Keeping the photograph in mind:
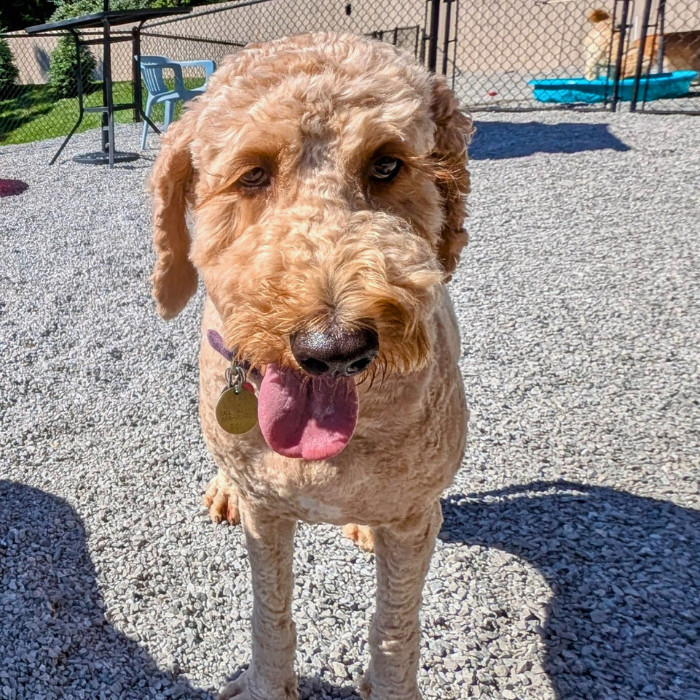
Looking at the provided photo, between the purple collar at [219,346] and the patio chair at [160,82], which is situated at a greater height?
the patio chair at [160,82]

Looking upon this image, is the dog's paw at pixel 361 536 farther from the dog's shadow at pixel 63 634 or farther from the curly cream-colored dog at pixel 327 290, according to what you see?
the curly cream-colored dog at pixel 327 290

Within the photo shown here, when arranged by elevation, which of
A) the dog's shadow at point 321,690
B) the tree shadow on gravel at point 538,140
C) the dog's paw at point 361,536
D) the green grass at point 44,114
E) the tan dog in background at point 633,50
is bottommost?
the dog's shadow at point 321,690

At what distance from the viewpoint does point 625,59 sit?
34.2 feet

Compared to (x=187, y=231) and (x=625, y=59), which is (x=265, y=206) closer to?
(x=187, y=231)

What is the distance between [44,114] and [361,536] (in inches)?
595

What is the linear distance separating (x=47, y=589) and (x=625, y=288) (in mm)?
3763

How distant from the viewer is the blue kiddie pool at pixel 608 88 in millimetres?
9859

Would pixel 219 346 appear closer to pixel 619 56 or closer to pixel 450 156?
pixel 450 156

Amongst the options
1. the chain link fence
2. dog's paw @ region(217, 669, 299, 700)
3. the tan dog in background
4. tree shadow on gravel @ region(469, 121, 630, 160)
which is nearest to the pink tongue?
dog's paw @ region(217, 669, 299, 700)

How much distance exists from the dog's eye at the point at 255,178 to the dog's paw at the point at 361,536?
1.37 metres

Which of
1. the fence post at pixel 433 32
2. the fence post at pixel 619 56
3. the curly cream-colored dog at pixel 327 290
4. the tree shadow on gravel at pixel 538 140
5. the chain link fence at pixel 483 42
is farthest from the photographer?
the chain link fence at pixel 483 42

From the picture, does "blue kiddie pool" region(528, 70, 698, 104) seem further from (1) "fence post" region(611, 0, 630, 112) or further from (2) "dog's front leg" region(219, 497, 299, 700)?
(2) "dog's front leg" region(219, 497, 299, 700)

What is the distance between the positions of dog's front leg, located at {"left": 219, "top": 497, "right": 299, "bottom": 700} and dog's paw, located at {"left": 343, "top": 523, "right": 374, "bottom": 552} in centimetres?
60

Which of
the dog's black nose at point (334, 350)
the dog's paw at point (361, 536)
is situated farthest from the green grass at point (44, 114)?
the dog's black nose at point (334, 350)
